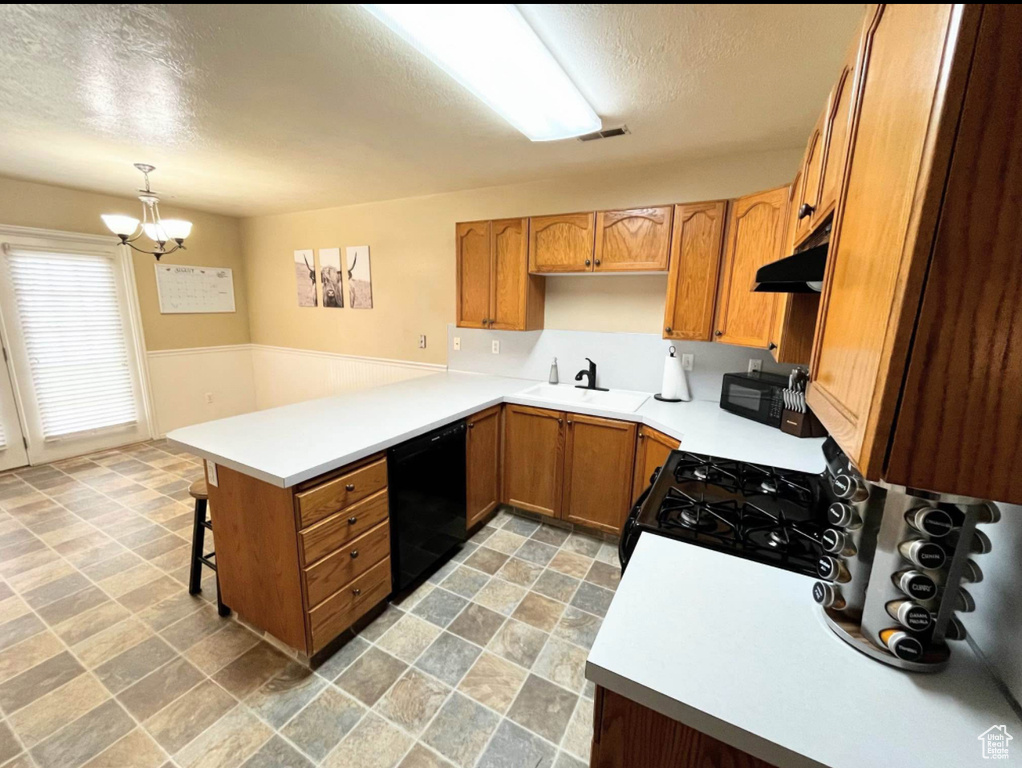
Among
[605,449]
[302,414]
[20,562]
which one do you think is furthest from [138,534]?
[605,449]

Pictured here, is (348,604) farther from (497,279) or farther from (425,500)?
(497,279)

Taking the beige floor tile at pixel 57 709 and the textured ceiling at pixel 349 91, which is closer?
the textured ceiling at pixel 349 91

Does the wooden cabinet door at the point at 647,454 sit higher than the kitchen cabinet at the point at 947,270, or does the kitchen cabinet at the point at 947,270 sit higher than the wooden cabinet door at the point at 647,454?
the kitchen cabinet at the point at 947,270

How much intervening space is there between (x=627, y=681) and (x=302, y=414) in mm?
1931

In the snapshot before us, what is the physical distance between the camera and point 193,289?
436 centimetres

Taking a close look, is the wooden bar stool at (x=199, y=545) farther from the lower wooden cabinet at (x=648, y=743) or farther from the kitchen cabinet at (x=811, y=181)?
the kitchen cabinet at (x=811, y=181)

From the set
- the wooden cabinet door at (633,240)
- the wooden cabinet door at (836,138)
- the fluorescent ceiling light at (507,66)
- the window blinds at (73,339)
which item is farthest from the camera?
the window blinds at (73,339)

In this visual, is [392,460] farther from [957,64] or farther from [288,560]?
[957,64]

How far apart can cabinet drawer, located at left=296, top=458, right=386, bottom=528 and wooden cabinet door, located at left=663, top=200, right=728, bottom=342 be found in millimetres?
1701

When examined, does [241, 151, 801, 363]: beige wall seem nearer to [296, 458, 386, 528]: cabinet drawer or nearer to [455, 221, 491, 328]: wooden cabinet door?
[455, 221, 491, 328]: wooden cabinet door

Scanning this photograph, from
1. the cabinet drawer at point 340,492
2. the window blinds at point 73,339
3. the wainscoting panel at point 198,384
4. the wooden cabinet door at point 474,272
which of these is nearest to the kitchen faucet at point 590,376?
the wooden cabinet door at point 474,272

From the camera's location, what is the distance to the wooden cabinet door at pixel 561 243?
256cm

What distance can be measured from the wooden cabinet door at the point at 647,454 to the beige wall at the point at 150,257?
14.8 feet

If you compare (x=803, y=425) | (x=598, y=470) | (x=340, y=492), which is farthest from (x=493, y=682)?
(x=803, y=425)
